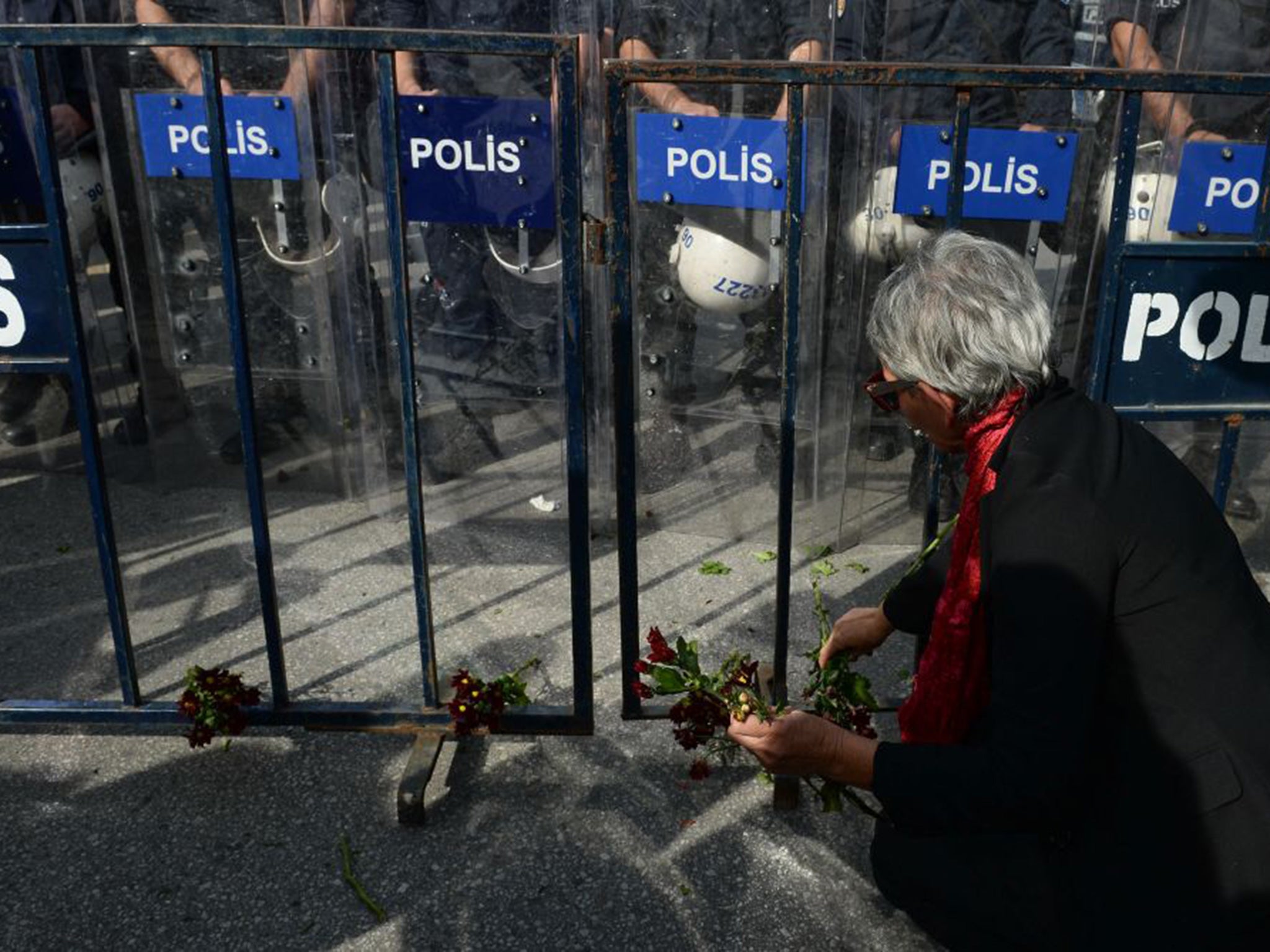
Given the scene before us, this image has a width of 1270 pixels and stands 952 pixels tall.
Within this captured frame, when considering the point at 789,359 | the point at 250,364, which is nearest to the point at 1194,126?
the point at 789,359

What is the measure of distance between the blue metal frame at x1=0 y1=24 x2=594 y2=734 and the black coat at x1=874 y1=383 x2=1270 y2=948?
927 mm

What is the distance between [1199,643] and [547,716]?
1426mm

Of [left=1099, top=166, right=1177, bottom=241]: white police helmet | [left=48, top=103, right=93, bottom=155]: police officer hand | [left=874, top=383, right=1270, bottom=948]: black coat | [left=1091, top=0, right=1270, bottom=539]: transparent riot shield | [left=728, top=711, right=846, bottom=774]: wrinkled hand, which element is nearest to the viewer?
[left=874, top=383, right=1270, bottom=948]: black coat

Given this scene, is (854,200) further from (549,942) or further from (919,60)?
(549,942)

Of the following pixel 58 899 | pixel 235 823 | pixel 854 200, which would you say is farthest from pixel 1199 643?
pixel 854 200

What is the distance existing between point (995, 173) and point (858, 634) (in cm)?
202

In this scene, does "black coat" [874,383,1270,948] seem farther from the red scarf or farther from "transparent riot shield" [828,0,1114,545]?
"transparent riot shield" [828,0,1114,545]

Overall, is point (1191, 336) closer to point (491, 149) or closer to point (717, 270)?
point (717, 270)

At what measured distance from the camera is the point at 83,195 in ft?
14.5

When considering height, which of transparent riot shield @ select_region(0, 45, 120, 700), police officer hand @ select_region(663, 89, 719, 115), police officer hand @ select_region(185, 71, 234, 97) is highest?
police officer hand @ select_region(185, 71, 234, 97)

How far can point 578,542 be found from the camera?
249cm

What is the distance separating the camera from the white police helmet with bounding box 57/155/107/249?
4363 millimetres

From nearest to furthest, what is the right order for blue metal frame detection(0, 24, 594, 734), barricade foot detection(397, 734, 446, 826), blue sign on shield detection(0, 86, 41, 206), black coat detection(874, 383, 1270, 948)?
black coat detection(874, 383, 1270, 948)
blue metal frame detection(0, 24, 594, 734)
barricade foot detection(397, 734, 446, 826)
blue sign on shield detection(0, 86, 41, 206)

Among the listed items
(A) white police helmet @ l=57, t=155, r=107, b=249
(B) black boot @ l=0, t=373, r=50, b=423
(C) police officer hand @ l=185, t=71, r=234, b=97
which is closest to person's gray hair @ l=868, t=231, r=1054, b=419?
(C) police officer hand @ l=185, t=71, r=234, b=97
